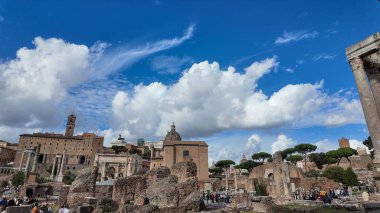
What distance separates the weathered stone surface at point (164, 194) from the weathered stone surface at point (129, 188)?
305 centimetres

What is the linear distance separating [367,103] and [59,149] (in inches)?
3601

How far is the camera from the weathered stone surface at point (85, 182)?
1647cm

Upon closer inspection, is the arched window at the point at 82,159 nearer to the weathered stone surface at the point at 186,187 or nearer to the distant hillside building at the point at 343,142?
the weathered stone surface at the point at 186,187

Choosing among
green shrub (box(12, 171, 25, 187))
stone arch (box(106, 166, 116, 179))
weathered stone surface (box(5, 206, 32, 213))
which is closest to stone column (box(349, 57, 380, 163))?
weathered stone surface (box(5, 206, 32, 213))

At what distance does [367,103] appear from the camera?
1054 cm

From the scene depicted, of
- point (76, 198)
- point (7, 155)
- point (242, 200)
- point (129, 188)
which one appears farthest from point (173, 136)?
point (76, 198)

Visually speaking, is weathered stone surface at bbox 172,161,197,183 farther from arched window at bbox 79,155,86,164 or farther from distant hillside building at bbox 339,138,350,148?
distant hillside building at bbox 339,138,350,148

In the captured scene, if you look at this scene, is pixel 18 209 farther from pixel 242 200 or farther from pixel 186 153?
pixel 186 153

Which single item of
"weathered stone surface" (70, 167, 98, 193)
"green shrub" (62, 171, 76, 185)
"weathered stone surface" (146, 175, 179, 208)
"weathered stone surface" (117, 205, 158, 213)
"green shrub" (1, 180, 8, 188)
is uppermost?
"green shrub" (62, 171, 76, 185)

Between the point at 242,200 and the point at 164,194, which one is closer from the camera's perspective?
the point at 164,194

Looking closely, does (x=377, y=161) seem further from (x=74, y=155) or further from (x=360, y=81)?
(x=74, y=155)

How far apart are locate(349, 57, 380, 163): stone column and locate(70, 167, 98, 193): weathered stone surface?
1586 centimetres

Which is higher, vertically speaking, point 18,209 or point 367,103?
point 367,103

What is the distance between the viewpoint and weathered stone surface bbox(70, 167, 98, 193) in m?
16.5
